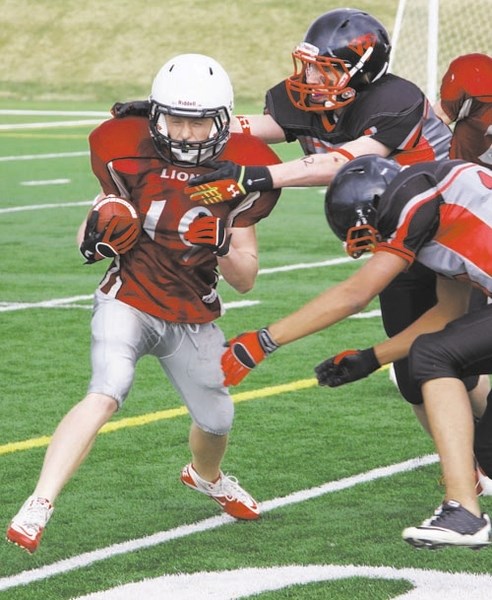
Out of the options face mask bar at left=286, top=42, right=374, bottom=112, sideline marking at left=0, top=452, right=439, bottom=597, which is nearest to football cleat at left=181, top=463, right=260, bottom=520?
sideline marking at left=0, top=452, right=439, bottom=597

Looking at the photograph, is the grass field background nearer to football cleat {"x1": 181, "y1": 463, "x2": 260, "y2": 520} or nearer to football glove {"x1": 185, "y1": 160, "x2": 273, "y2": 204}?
football cleat {"x1": 181, "y1": 463, "x2": 260, "y2": 520}

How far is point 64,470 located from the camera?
4309mm

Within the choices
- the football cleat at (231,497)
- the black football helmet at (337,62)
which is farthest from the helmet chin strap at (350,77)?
the football cleat at (231,497)

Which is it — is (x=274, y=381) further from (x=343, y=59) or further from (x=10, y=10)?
(x=10, y=10)

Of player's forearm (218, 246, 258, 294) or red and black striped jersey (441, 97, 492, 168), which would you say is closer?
player's forearm (218, 246, 258, 294)

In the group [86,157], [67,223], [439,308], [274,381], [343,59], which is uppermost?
[343,59]

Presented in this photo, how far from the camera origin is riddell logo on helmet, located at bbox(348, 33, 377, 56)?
5145 mm

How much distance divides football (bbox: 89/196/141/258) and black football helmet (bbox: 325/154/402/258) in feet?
2.24

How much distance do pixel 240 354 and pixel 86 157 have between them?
51.3 feet

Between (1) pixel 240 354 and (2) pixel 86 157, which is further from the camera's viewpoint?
(2) pixel 86 157

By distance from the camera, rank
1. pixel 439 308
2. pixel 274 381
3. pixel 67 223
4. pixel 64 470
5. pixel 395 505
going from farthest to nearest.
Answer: pixel 67 223
pixel 274 381
pixel 395 505
pixel 439 308
pixel 64 470

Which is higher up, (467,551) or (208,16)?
(467,551)

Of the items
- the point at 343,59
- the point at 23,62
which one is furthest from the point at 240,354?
the point at 23,62

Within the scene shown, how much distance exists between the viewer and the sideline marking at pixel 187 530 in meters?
4.35
